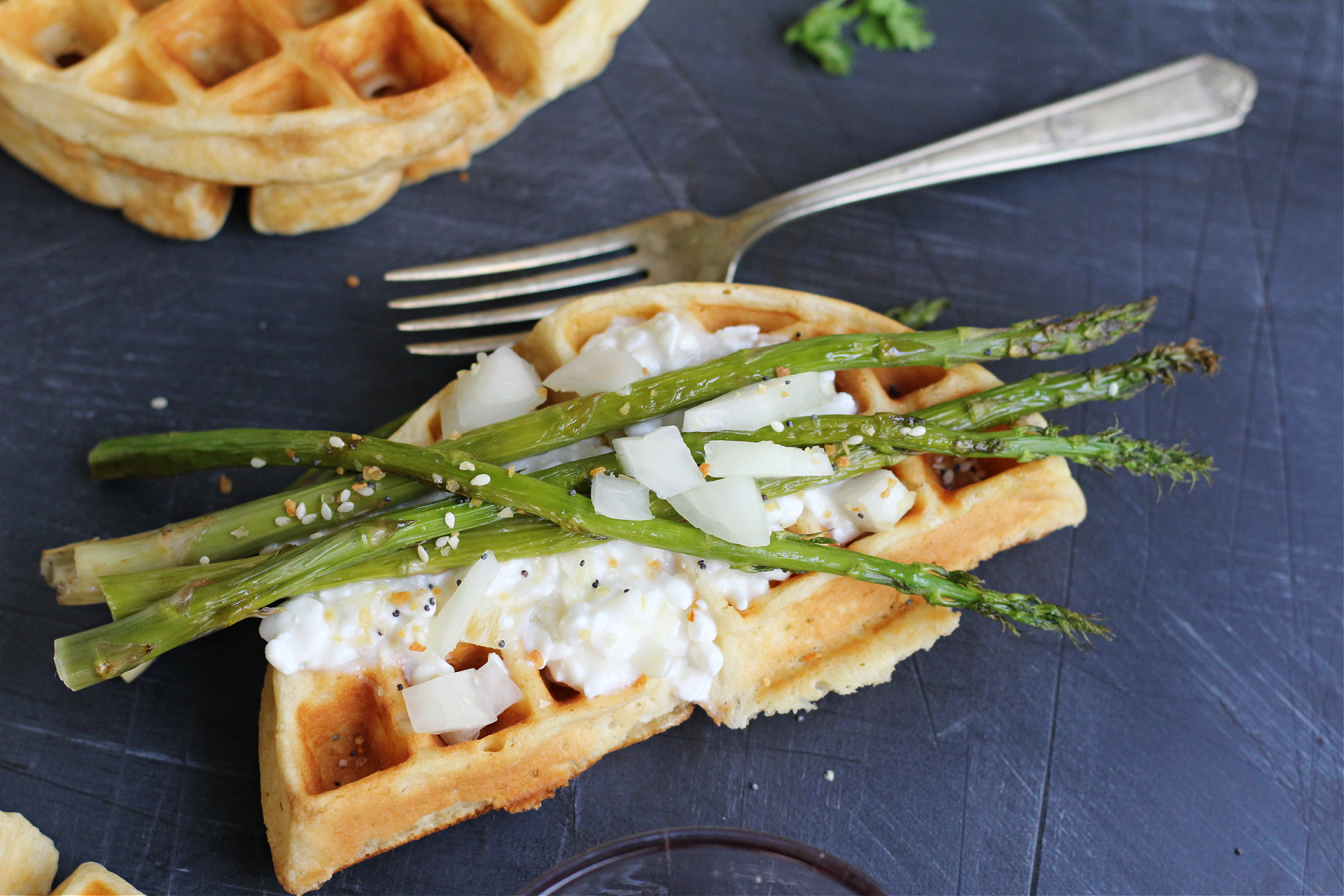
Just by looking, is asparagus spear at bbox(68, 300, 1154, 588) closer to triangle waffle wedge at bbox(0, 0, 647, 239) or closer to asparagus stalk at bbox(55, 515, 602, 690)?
asparagus stalk at bbox(55, 515, 602, 690)

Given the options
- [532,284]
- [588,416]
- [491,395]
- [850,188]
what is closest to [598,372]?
[588,416]

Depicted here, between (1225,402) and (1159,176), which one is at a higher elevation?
(1159,176)

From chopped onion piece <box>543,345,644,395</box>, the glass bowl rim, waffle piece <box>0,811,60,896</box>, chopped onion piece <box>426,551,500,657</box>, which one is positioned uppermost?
chopped onion piece <box>543,345,644,395</box>

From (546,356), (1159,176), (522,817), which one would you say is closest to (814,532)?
(546,356)

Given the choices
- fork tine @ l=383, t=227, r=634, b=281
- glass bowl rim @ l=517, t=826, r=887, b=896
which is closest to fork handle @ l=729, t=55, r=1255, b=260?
fork tine @ l=383, t=227, r=634, b=281

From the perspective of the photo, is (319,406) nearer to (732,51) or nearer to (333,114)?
(333,114)

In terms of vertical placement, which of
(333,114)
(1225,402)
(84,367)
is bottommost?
(1225,402)

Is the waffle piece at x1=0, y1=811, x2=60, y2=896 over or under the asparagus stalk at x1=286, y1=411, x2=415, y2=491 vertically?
under
